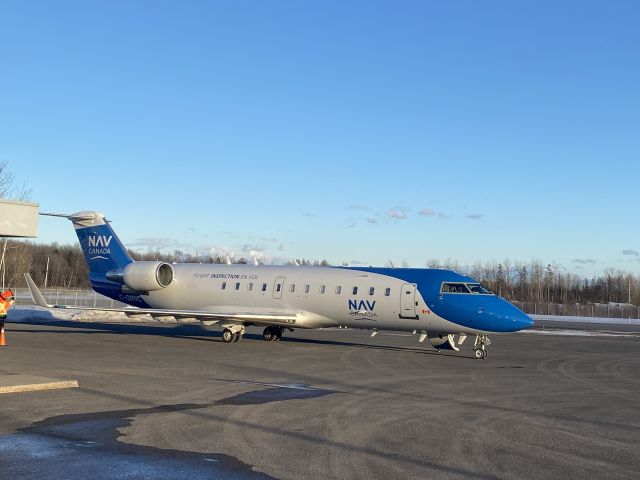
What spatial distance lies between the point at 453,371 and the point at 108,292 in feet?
58.8

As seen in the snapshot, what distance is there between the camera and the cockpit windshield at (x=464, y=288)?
21.9 m

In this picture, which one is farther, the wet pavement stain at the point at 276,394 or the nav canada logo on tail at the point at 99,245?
the nav canada logo on tail at the point at 99,245

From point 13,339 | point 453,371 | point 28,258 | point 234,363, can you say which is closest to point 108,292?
point 13,339

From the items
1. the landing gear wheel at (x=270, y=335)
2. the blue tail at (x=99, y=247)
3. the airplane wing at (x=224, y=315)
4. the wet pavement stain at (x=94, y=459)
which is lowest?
the wet pavement stain at (x=94, y=459)

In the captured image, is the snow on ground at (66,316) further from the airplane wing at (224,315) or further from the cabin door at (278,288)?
the cabin door at (278,288)

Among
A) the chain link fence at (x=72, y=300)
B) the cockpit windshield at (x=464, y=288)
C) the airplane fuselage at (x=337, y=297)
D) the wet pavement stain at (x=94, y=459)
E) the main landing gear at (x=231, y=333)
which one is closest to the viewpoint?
the wet pavement stain at (x=94, y=459)

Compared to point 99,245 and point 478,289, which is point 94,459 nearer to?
point 478,289

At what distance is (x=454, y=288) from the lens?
72.6 feet

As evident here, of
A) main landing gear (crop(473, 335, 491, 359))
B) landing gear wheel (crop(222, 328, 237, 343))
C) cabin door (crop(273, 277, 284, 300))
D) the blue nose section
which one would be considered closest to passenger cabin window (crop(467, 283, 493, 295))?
the blue nose section

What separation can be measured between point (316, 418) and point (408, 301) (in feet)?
42.0

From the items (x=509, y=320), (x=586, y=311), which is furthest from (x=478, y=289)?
(x=586, y=311)

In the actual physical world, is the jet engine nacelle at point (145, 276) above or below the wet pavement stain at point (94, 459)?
above

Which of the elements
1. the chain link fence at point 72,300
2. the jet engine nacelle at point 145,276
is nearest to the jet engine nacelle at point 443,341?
the jet engine nacelle at point 145,276

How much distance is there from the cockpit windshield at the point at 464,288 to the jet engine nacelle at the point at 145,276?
12292 mm
